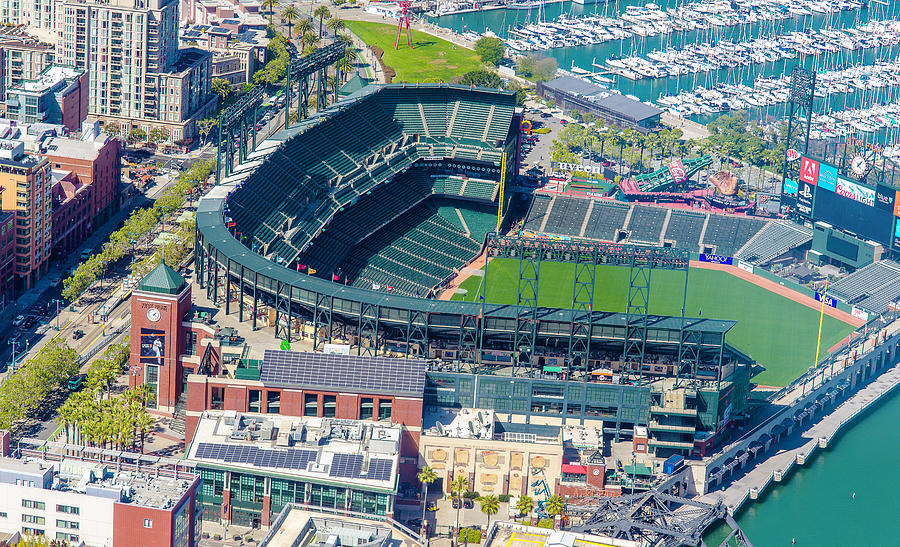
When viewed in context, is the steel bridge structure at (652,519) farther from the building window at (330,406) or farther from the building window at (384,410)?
the building window at (330,406)

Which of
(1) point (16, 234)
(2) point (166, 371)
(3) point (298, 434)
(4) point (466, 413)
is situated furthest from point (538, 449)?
(1) point (16, 234)

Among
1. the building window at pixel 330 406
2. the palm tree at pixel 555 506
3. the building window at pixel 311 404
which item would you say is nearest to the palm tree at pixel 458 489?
the palm tree at pixel 555 506

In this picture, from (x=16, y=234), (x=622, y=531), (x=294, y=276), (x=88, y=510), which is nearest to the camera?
(x=88, y=510)

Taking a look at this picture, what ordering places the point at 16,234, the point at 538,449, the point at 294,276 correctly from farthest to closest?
the point at 16,234 → the point at 294,276 → the point at 538,449

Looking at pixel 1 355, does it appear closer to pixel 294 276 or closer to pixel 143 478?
pixel 294 276

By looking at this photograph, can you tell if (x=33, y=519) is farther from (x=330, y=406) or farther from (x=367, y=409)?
(x=367, y=409)
